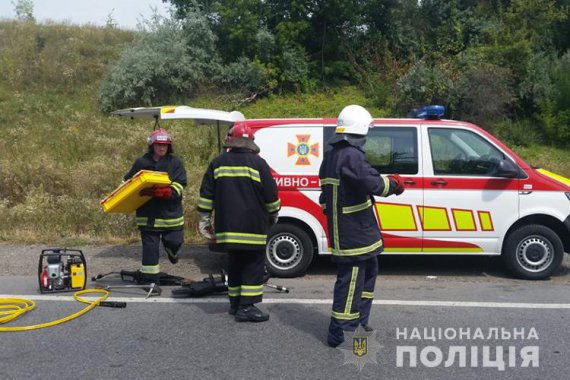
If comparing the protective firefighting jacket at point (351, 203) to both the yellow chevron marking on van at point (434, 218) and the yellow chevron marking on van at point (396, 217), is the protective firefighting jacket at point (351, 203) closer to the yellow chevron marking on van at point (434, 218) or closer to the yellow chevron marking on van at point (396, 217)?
the yellow chevron marking on van at point (396, 217)

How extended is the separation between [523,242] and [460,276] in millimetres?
842

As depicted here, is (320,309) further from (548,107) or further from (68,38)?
(68,38)

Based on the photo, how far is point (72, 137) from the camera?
1429 centimetres

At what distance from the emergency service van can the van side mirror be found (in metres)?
0.01

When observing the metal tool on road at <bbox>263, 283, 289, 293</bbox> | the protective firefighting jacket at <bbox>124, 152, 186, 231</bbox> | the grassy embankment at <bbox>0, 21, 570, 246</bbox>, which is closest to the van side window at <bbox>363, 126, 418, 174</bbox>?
the metal tool on road at <bbox>263, 283, 289, 293</bbox>

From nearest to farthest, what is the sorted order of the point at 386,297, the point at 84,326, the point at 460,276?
1. the point at 84,326
2. the point at 386,297
3. the point at 460,276

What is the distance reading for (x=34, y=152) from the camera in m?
13.4

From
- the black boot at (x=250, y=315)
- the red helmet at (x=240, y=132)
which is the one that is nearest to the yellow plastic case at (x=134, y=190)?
the red helmet at (x=240, y=132)

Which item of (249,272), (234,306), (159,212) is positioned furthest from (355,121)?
(159,212)

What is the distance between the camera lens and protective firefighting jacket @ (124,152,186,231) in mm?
6457

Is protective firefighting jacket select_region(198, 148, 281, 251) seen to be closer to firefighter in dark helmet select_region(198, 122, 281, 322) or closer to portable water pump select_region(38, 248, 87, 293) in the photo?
firefighter in dark helmet select_region(198, 122, 281, 322)

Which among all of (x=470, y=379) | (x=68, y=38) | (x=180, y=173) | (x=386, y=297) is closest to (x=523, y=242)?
(x=386, y=297)

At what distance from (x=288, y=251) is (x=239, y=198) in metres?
2.00

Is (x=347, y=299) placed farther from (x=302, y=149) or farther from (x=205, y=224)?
(x=302, y=149)
